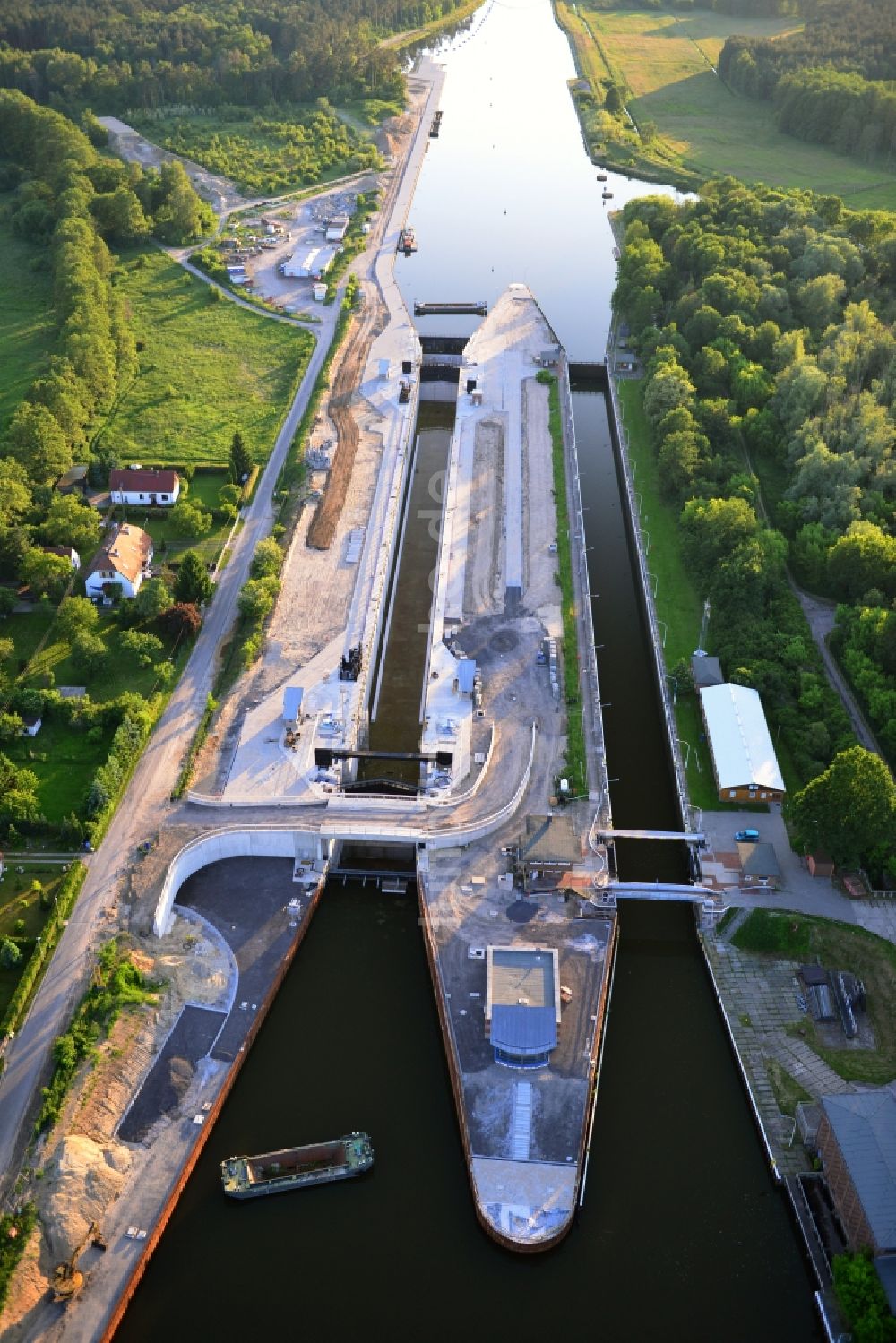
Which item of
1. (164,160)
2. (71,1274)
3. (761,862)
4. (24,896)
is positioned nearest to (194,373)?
(24,896)

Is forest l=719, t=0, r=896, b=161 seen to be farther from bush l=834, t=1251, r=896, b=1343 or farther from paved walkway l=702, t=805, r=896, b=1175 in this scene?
bush l=834, t=1251, r=896, b=1343

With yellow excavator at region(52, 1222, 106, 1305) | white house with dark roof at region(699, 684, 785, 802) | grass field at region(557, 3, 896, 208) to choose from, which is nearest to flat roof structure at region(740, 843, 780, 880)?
white house with dark roof at region(699, 684, 785, 802)

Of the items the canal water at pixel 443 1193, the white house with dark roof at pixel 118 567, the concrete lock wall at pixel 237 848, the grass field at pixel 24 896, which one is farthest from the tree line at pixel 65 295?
the canal water at pixel 443 1193

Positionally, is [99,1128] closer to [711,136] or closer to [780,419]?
[780,419]

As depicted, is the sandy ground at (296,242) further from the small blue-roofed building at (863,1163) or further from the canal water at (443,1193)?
the small blue-roofed building at (863,1163)

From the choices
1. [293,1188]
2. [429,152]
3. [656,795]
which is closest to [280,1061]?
[293,1188]
